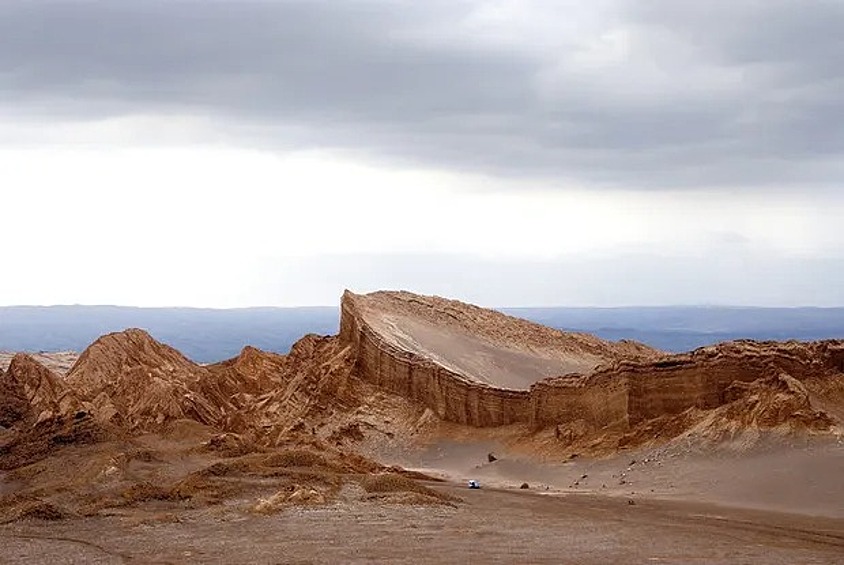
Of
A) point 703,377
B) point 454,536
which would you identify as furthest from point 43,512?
point 703,377

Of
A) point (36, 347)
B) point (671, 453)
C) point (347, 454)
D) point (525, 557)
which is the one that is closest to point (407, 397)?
point (347, 454)

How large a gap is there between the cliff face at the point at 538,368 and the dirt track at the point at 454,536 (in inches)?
200

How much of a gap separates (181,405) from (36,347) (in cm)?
12221

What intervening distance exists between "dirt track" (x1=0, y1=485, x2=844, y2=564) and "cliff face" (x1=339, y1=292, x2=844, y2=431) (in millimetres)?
5076

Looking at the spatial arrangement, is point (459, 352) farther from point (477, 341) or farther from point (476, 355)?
point (477, 341)

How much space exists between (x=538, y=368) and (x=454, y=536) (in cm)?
2039

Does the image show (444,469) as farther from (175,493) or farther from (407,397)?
(175,493)

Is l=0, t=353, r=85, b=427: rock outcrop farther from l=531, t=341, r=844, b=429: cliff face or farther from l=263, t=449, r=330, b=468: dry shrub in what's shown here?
l=531, t=341, r=844, b=429: cliff face

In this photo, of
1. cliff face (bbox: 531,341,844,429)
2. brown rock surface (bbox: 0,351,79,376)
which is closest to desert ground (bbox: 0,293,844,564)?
cliff face (bbox: 531,341,844,429)

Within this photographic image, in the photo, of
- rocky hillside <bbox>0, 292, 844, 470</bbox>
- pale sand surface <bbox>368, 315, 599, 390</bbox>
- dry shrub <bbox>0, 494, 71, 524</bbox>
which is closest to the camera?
dry shrub <bbox>0, 494, 71, 524</bbox>

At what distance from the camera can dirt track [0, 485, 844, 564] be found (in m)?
20.0

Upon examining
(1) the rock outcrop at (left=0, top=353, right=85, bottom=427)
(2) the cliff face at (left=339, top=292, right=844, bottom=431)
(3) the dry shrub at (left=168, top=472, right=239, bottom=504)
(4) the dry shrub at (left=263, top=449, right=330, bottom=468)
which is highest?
(2) the cliff face at (left=339, top=292, right=844, bottom=431)

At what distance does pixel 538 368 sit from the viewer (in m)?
42.0

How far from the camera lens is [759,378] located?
29406mm
